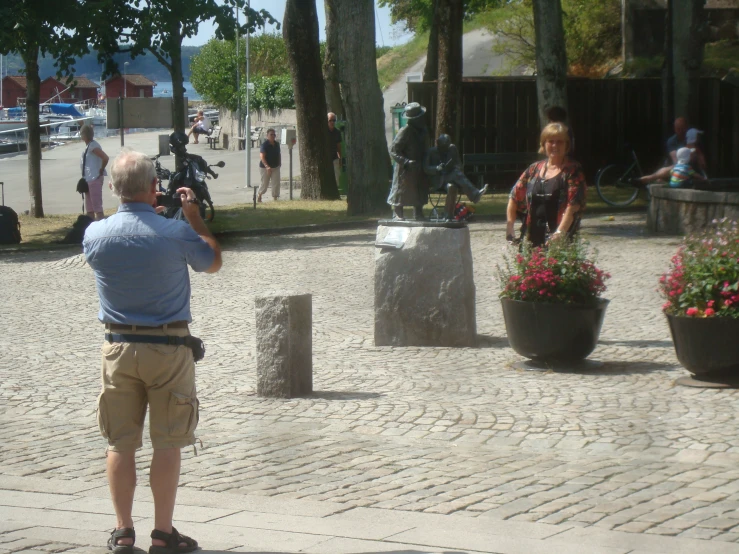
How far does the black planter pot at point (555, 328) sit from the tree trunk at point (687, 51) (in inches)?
722

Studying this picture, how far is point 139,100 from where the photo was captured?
27250 millimetres

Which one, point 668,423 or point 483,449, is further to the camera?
point 668,423

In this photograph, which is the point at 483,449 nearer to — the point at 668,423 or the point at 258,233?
the point at 668,423

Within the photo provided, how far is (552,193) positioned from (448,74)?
15.8 m

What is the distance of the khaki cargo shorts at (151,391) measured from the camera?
495 cm

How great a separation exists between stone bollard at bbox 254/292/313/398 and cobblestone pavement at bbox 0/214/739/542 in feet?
0.44

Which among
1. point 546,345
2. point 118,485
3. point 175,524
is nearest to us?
point 118,485

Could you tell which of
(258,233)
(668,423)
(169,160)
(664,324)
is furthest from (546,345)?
(169,160)

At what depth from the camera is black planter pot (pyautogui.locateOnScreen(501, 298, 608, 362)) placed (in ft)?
28.8

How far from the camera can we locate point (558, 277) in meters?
8.80

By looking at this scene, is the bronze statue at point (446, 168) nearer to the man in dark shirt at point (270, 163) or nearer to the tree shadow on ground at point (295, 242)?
the tree shadow on ground at point (295, 242)

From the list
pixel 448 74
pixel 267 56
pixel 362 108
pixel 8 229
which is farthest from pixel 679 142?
pixel 267 56

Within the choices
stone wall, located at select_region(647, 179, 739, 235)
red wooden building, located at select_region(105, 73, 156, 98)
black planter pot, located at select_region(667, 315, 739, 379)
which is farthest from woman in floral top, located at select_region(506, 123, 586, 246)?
red wooden building, located at select_region(105, 73, 156, 98)

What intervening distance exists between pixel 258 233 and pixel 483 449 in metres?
14.8
